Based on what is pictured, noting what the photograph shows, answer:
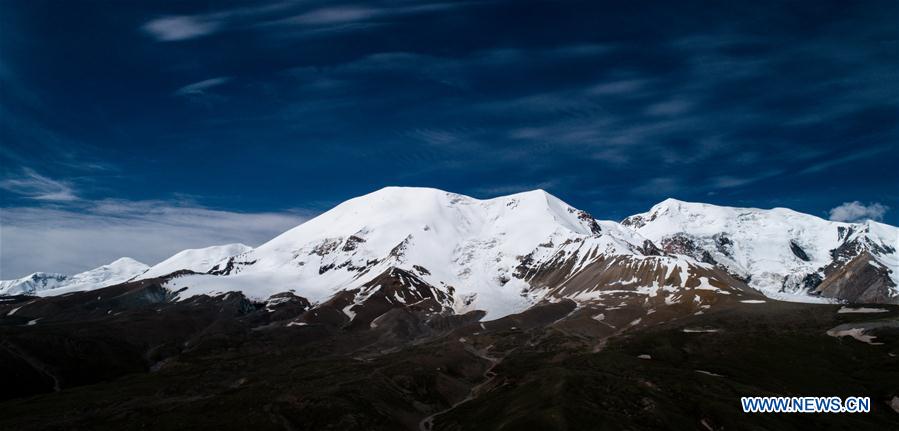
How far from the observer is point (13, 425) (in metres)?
198

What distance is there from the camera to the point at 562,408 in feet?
656

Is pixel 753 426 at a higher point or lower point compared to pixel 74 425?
higher

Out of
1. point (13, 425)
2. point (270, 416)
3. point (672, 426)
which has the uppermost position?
point (672, 426)

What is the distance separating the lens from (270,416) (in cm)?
19975

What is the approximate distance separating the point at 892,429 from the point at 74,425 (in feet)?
876

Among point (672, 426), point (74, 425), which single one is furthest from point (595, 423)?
point (74, 425)

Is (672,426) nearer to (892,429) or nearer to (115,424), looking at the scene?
(892,429)

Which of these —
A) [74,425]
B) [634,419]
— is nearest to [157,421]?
[74,425]

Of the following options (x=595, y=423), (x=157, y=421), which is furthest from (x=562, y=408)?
(x=157, y=421)

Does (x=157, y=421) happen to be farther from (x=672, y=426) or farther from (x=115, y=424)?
(x=672, y=426)

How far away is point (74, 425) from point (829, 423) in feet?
826

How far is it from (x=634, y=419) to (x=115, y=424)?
172m

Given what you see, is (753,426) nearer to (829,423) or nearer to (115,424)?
(829,423)

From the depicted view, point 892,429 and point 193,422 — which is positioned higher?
point 892,429
